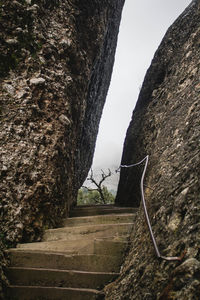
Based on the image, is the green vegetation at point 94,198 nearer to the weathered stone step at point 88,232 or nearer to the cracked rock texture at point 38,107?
the cracked rock texture at point 38,107

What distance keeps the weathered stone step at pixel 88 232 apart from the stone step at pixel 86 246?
0.19m

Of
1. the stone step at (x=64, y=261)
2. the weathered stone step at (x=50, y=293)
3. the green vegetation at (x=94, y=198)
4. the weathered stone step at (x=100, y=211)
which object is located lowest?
the green vegetation at (x=94, y=198)

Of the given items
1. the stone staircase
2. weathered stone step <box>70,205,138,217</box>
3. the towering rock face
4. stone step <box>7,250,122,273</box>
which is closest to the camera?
the towering rock face

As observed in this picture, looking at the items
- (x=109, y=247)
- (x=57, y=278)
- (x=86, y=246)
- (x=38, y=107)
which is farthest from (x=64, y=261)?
(x=38, y=107)

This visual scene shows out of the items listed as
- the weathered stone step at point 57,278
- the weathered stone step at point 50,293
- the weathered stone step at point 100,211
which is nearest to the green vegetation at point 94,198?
the weathered stone step at point 100,211

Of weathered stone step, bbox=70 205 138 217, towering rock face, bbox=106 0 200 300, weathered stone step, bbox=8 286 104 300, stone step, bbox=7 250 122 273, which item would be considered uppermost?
towering rock face, bbox=106 0 200 300

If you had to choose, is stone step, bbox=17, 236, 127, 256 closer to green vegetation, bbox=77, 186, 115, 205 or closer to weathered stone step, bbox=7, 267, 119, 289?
weathered stone step, bbox=7, 267, 119, 289

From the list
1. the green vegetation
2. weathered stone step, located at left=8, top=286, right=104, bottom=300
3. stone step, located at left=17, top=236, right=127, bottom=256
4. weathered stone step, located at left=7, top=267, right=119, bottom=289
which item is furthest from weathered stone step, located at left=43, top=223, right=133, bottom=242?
the green vegetation

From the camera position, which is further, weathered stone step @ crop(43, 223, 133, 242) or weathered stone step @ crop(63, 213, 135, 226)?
weathered stone step @ crop(63, 213, 135, 226)

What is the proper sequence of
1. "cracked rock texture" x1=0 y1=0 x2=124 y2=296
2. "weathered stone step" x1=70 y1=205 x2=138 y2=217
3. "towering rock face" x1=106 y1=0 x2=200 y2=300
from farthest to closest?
"weathered stone step" x1=70 y1=205 x2=138 y2=217, "cracked rock texture" x1=0 y1=0 x2=124 y2=296, "towering rock face" x1=106 y1=0 x2=200 y2=300

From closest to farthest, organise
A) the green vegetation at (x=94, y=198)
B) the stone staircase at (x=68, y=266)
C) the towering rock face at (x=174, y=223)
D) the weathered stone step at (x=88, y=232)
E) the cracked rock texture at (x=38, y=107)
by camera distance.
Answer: the towering rock face at (x=174, y=223), the stone staircase at (x=68, y=266), the weathered stone step at (x=88, y=232), the cracked rock texture at (x=38, y=107), the green vegetation at (x=94, y=198)

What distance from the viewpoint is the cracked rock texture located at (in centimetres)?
375

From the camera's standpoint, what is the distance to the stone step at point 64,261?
2824mm

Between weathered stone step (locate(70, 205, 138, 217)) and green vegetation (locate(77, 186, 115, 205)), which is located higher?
weathered stone step (locate(70, 205, 138, 217))
